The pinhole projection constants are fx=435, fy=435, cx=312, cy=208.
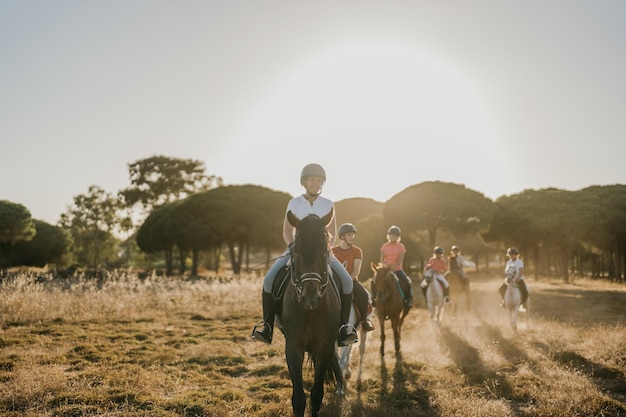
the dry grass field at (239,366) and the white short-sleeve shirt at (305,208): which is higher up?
the white short-sleeve shirt at (305,208)

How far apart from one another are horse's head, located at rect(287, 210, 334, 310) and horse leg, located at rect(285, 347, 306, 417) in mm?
817

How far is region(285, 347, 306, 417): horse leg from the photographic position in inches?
211

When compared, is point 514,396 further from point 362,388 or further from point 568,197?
point 568,197

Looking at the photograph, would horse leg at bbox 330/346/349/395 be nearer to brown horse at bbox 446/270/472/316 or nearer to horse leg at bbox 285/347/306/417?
horse leg at bbox 285/347/306/417

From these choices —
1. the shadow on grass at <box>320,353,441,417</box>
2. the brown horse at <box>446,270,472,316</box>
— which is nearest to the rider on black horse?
the shadow on grass at <box>320,353,441,417</box>

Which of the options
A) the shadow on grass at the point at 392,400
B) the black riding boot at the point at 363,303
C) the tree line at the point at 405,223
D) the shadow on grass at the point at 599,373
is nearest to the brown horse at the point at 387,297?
the shadow on grass at the point at 392,400

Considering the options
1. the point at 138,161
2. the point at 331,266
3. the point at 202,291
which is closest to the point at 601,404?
the point at 331,266

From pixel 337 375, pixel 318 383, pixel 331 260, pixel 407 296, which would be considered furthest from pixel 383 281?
pixel 318 383

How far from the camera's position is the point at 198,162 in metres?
60.5

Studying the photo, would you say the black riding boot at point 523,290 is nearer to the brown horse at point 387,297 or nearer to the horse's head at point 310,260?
the brown horse at point 387,297

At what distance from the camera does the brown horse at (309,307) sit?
507 cm

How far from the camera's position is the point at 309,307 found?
4855 mm

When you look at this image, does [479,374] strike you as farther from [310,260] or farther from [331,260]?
[310,260]

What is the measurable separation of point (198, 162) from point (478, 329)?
5120 centimetres
